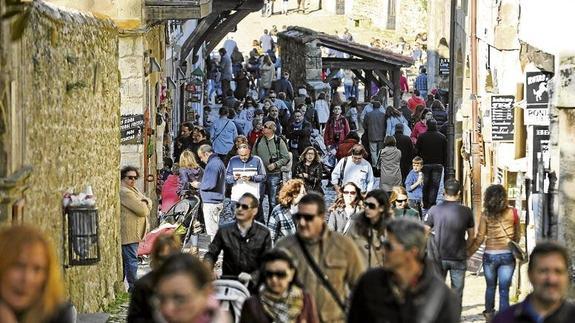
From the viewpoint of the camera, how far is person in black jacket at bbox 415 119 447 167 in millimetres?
25172

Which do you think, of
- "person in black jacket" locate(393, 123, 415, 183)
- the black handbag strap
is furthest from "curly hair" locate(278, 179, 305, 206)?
"person in black jacket" locate(393, 123, 415, 183)

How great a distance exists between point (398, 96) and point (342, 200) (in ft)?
82.7

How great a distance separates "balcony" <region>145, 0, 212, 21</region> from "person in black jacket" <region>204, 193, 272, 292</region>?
9.60m

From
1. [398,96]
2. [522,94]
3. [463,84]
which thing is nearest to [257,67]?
[398,96]

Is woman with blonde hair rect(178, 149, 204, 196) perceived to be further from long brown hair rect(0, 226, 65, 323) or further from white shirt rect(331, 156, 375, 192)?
long brown hair rect(0, 226, 65, 323)

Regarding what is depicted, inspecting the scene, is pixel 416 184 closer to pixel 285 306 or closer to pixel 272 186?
pixel 272 186

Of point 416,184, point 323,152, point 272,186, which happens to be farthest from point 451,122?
point 272,186

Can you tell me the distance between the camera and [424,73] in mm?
46750

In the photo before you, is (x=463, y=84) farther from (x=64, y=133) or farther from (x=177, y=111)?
(x=64, y=133)

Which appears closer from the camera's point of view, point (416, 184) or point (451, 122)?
point (416, 184)

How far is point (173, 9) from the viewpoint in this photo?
858 inches

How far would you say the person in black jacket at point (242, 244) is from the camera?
11797 mm

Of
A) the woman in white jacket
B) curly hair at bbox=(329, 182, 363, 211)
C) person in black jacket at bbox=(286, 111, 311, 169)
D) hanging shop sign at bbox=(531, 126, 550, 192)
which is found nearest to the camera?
curly hair at bbox=(329, 182, 363, 211)

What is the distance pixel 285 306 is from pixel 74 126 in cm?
603
